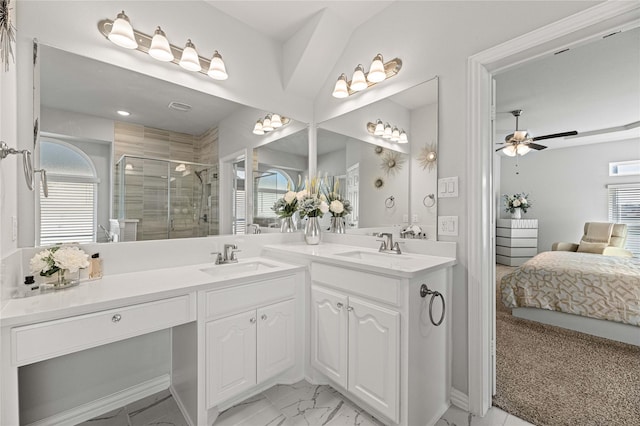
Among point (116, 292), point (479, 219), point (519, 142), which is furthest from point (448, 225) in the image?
point (519, 142)

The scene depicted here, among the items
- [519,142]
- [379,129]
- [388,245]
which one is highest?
[519,142]

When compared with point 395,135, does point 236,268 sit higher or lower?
lower

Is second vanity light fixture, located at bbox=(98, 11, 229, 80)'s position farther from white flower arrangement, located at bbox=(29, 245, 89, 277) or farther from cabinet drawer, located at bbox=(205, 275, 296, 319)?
cabinet drawer, located at bbox=(205, 275, 296, 319)

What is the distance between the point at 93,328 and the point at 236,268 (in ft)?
3.04

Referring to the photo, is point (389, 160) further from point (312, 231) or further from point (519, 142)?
point (519, 142)

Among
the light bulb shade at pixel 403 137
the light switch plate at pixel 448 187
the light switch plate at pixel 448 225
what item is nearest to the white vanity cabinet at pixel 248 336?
the light switch plate at pixel 448 225

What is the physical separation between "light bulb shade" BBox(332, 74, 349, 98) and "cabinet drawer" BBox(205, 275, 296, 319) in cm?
156

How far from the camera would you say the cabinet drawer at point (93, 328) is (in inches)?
41.6

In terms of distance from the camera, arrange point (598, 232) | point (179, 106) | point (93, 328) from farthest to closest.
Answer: point (598, 232) < point (179, 106) < point (93, 328)

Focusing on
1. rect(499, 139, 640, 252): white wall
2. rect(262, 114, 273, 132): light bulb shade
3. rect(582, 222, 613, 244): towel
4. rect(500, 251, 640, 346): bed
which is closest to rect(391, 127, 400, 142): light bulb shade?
rect(262, 114, 273, 132): light bulb shade

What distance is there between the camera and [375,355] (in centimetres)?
152

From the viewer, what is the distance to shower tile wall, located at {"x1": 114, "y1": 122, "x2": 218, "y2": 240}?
69.6 inches

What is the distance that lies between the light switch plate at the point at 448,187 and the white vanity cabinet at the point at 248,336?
115cm

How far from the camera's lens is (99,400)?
1646 millimetres
